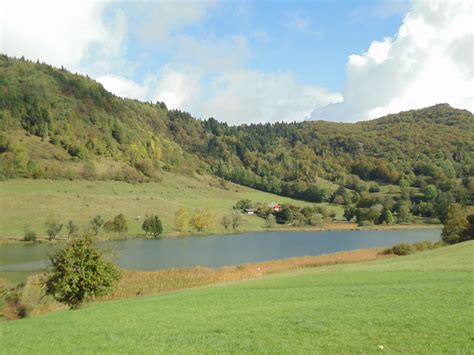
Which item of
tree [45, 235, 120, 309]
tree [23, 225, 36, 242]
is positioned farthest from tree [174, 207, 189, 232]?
tree [45, 235, 120, 309]

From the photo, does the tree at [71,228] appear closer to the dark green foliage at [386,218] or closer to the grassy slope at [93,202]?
the grassy slope at [93,202]

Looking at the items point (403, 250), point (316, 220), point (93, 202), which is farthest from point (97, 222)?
point (403, 250)

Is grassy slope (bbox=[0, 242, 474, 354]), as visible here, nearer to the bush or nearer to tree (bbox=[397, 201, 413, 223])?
the bush

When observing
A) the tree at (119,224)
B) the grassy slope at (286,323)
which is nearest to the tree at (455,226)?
the grassy slope at (286,323)

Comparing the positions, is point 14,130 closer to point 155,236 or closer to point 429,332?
point 155,236

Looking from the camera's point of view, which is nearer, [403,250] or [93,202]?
[403,250]

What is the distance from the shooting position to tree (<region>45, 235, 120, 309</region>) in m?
30.9

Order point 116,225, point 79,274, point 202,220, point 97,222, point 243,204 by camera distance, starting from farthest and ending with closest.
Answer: point 243,204 < point 202,220 < point 97,222 < point 116,225 < point 79,274

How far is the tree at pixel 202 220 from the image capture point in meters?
134

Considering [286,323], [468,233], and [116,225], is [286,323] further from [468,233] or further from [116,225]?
[116,225]

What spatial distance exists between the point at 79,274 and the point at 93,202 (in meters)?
104

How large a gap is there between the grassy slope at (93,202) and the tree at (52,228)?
2.45m

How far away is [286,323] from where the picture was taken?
51.0 feet

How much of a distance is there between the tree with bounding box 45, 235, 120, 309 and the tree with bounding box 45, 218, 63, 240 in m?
75.2
